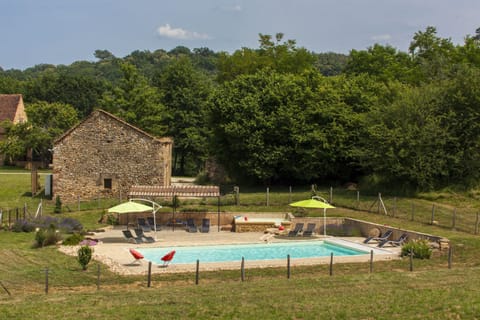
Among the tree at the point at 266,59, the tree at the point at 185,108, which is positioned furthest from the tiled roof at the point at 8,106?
the tree at the point at 266,59

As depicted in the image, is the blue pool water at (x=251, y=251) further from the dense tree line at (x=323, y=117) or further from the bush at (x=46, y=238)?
the dense tree line at (x=323, y=117)

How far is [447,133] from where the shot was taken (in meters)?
37.3

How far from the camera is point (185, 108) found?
215 feet

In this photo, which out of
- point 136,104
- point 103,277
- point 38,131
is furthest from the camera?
point 38,131

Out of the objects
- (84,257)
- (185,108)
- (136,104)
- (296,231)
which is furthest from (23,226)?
(185,108)

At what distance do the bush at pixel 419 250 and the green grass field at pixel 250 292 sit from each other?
0.43m

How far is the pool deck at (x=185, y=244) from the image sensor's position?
20.4 m

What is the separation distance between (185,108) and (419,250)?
46.4 m

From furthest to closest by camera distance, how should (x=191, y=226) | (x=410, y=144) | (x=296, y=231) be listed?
(x=410, y=144) → (x=191, y=226) → (x=296, y=231)

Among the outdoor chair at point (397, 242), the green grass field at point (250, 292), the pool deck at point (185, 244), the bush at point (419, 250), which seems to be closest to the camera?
the green grass field at point (250, 292)

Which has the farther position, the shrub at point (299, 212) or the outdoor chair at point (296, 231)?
the shrub at point (299, 212)

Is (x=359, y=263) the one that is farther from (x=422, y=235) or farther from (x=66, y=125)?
(x=66, y=125)

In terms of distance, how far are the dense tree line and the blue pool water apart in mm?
12044

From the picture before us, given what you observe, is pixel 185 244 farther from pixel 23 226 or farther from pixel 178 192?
pixel 23 226
